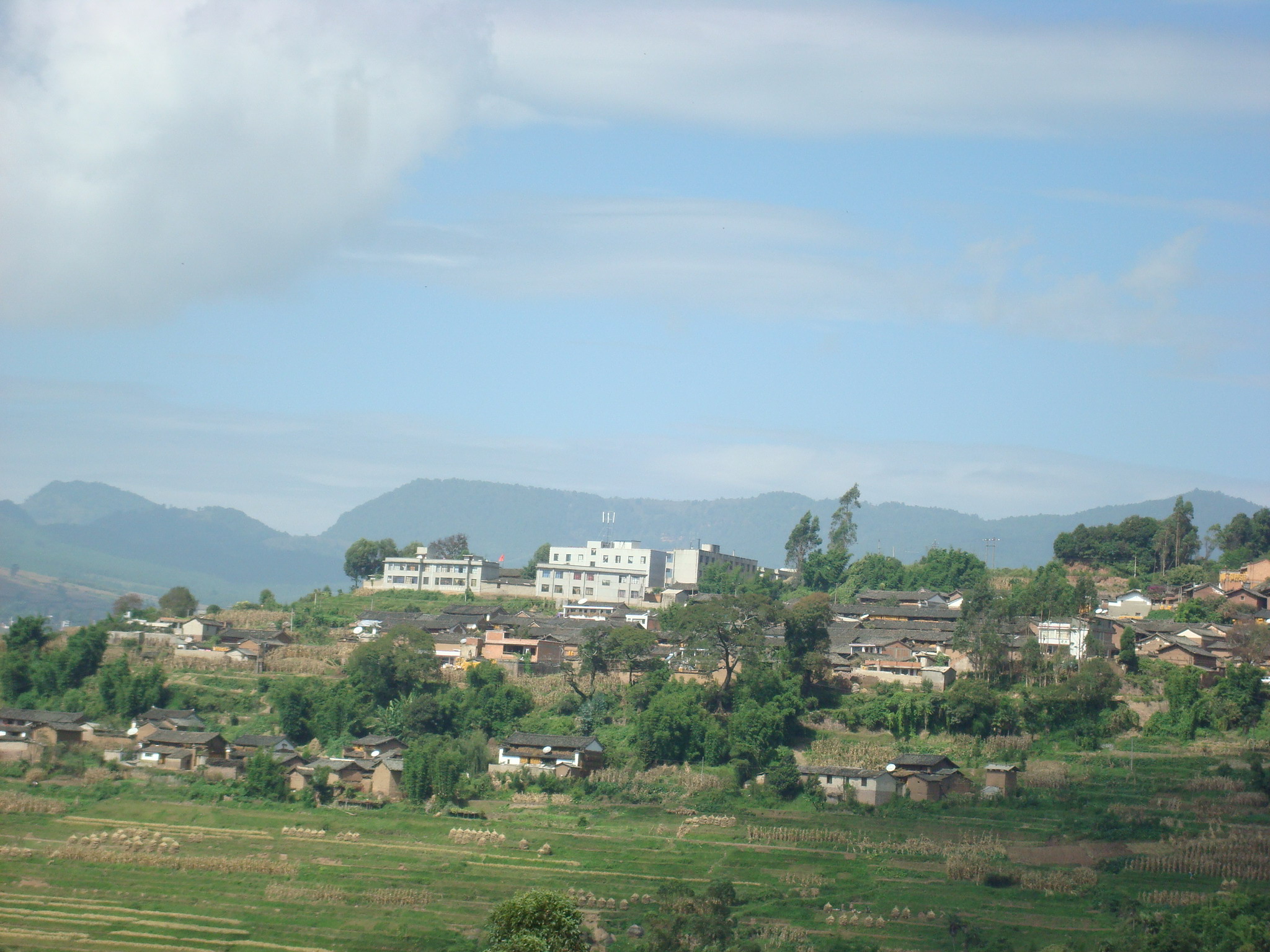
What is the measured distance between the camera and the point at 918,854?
1340 inches

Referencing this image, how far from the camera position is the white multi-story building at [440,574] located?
252 feet

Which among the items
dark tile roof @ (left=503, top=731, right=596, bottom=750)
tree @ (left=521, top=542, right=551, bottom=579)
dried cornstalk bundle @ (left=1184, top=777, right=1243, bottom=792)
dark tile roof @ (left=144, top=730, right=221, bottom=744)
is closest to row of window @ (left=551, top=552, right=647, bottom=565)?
tree @ (left=521, top=542, right=551, bottom=579)

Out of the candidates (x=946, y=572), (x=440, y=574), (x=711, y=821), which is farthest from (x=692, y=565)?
(x=711, y=821)

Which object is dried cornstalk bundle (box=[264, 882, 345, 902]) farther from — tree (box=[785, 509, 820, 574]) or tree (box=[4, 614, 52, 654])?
tree (box=[785, 509, 820, 574])

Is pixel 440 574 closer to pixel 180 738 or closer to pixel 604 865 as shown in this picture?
pixel 180 738

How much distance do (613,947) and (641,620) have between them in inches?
1448

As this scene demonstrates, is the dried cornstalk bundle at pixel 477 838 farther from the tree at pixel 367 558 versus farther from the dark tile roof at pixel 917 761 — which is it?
the tree at pixel 367 558

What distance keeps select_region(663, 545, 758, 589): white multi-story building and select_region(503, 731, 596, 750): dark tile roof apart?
124ft

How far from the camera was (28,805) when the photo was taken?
38.6 metres

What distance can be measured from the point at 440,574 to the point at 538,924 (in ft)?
181

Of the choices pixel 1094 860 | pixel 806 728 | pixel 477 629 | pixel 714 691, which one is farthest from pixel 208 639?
pixel 1094 860

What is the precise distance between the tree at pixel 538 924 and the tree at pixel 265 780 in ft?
64.6

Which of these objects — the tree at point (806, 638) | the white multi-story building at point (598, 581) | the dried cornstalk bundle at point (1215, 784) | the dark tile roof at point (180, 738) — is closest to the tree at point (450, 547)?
the white multi-story building at point (598, 581)

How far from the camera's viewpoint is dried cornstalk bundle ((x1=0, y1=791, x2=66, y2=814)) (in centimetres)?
3825
